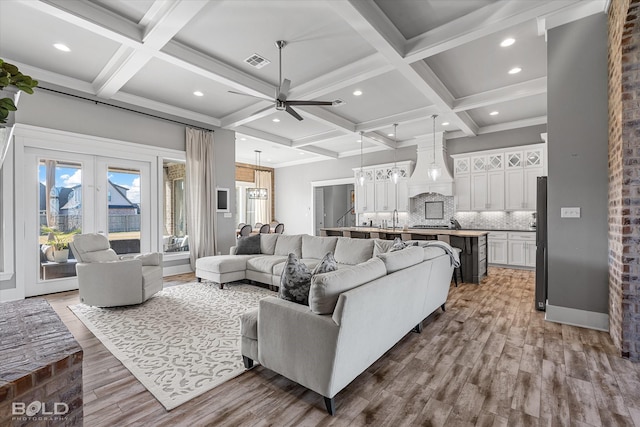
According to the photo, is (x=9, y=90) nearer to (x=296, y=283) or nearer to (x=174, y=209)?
(x=296, y=283)

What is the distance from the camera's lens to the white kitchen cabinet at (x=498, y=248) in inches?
251

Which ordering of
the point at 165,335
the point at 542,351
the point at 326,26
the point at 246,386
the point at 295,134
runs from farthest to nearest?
1. the point at 295,134
2. the point at 326,26
3. the point at 165,335
4. the point at 542,351
5. the point at 246,386

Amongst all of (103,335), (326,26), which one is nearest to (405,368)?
(103,335)

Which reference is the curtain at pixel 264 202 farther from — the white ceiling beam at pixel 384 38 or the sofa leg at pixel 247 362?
the sofa leg at pixel 247 362

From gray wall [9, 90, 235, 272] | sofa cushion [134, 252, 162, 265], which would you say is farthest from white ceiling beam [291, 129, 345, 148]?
sofa cushion [134, 252, 162, 265]

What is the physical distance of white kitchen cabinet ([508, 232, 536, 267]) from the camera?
19.9ft

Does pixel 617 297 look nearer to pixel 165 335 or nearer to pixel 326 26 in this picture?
pixel 326 26

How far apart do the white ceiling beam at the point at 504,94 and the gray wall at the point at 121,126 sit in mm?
4696

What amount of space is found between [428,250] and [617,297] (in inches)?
63.1

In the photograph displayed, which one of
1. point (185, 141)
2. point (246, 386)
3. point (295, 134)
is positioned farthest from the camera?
point (295, 134)

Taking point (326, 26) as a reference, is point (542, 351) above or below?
below

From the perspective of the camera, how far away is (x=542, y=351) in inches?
103

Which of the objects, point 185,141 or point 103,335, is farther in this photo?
point 185,141

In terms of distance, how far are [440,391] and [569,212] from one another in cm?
247
